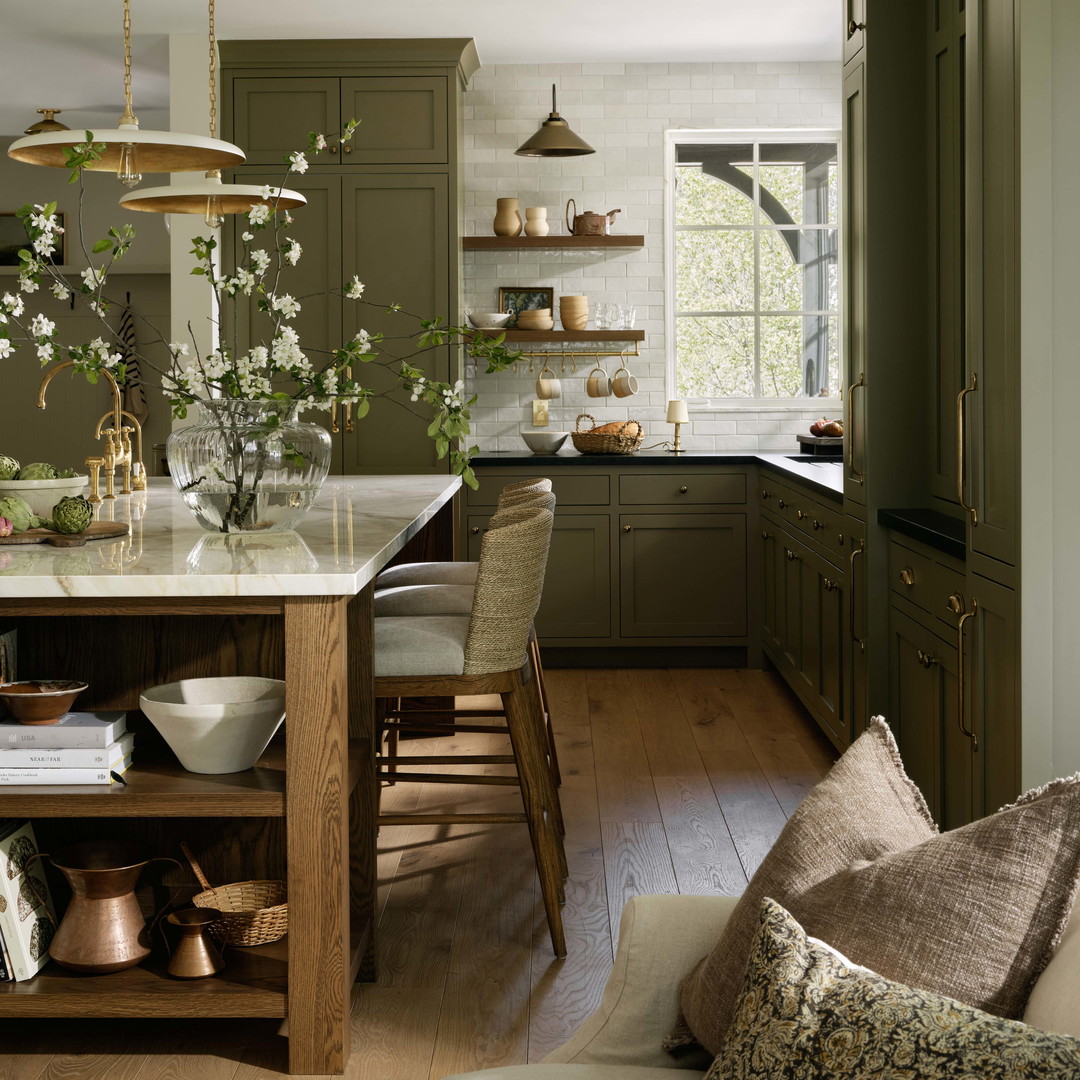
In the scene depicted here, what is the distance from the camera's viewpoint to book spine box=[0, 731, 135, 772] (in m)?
2.02

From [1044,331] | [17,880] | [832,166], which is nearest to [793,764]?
[1044,331]

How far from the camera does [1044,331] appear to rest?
2.09 m

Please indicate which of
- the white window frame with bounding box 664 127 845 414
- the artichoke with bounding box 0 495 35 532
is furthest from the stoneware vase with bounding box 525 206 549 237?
the artichoke with bounding box 0 495 35 532

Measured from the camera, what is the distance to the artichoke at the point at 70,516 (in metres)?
2.34

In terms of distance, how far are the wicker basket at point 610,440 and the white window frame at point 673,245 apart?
60 cm

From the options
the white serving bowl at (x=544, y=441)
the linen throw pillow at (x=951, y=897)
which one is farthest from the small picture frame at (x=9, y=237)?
the linen throw pillow at (x=951, y=897)

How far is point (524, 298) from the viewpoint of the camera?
5.99 metres

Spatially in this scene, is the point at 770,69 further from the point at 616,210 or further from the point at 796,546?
the point at 796,546

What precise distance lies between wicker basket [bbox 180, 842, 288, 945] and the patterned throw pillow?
55.4 inches

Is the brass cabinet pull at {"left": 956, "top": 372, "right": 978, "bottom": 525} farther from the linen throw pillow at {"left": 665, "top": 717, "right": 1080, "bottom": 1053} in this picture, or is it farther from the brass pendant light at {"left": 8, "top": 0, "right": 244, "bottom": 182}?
the brass pendant light at {"left": 8, "top": 0, "right": 244, "bottom": 182}

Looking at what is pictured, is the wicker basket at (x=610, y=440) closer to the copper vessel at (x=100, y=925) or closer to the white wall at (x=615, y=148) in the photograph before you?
the white wall at (x=615, y=148)

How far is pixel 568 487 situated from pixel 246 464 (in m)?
3.02

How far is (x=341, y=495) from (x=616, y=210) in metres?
2.74

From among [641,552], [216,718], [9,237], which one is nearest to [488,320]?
[641,552]
